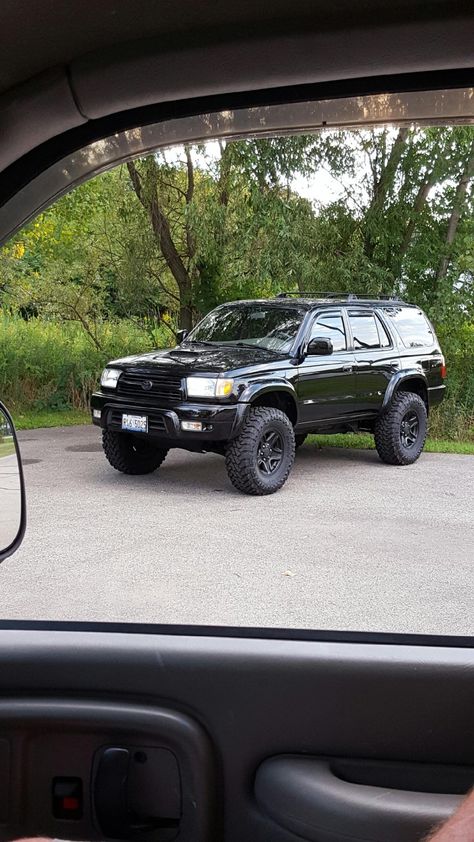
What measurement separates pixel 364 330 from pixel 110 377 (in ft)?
4.74

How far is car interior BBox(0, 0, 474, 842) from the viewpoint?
0.85 m

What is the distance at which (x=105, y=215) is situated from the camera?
2076 millimetres

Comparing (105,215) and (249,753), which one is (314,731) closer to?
(249,753)

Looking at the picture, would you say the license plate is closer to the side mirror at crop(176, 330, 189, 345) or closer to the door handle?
the side mirror at crop(176, 330, 189, 345)

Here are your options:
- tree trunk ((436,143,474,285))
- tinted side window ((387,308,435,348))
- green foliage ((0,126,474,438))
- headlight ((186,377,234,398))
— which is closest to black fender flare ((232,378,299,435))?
headlight ((186,377,234,398))

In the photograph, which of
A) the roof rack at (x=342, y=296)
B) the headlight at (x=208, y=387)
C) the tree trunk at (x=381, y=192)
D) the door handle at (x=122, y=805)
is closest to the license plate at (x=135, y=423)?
the headlight at (x=208, y=387)

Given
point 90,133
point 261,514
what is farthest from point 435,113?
point 261,514

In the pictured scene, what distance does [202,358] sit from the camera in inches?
161

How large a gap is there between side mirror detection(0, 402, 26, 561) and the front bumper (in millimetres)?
3209

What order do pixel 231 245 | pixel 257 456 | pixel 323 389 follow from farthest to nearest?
pixel 323 389 < pixel 257 456 < pixel 231 245

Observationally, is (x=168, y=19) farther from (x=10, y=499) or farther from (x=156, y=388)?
(x=156, y=388)

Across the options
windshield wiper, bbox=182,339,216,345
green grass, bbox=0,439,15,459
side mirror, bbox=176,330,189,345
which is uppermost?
side mirror, bbox=176,330,189,345

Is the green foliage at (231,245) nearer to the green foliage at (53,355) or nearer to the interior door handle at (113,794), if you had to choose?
the green foliage at (53,355)

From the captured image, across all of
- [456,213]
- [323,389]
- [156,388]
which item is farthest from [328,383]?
[456,213]
